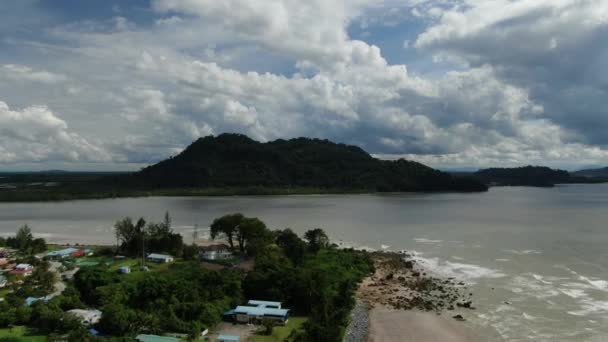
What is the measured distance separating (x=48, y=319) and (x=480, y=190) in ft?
354

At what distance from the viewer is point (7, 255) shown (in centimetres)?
2903

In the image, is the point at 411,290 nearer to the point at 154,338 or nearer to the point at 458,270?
the point at 458,270

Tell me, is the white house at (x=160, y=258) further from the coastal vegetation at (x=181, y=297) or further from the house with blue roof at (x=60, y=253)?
the house with blue roof at (x=60, y=253)

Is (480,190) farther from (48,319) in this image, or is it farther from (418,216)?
(48,319)

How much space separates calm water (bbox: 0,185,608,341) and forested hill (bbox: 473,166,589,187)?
8381cm

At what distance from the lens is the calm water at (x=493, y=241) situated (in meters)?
19.4

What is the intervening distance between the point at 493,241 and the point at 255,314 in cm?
2655

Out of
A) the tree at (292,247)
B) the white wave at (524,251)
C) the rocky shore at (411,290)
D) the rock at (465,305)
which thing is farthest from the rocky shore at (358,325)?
the white wave at (524,251)

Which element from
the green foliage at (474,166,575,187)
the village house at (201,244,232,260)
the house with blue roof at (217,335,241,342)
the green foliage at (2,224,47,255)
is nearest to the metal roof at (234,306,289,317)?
the house with blue roof at (217,335,241,342)

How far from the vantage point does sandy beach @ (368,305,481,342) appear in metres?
17.0

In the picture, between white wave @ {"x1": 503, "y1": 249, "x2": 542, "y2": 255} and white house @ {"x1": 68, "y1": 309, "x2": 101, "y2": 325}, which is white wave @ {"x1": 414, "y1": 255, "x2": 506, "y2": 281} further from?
white house @ {"x1": 68, "y1": 309, "x2": 101, "y2": 325}

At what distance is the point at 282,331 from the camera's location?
53.5ft

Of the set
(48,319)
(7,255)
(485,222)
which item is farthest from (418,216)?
(48,319)

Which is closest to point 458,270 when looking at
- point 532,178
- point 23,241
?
point 23,241
